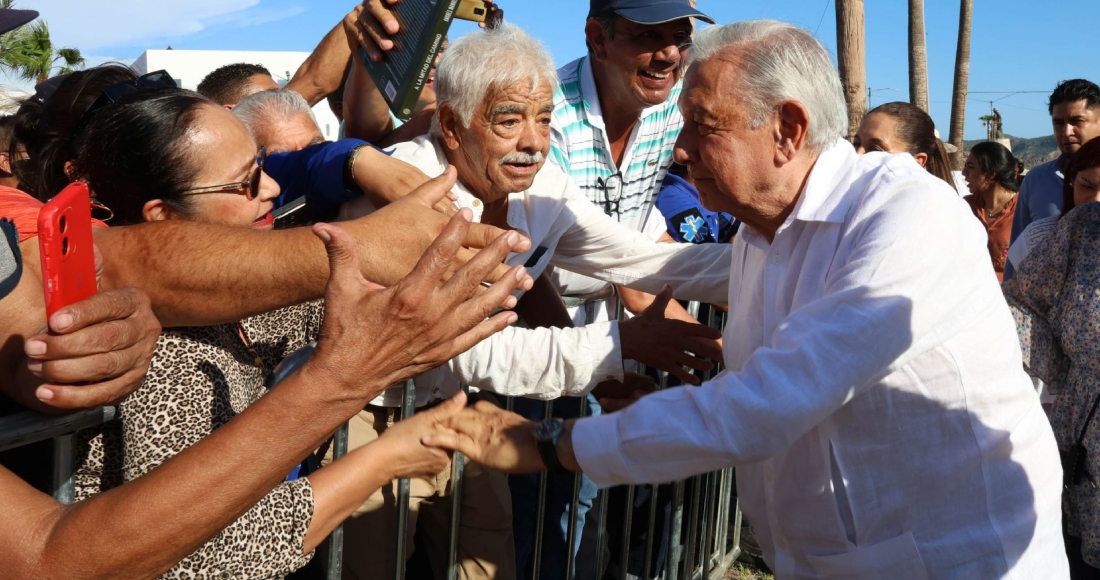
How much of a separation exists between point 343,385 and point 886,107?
4.62 meters

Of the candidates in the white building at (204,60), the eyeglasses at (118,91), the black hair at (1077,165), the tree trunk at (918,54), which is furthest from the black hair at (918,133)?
the white building at (204,60)

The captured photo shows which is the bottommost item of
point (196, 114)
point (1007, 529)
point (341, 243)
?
point (1007, 529)

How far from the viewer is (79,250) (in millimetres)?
1517

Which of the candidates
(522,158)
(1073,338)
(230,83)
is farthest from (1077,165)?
(230,83)

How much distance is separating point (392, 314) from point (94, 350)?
51 centimetres

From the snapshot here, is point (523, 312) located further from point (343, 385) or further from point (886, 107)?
point (886, 107)

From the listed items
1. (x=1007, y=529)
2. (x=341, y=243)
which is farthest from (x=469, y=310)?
(x=1007, y=529)

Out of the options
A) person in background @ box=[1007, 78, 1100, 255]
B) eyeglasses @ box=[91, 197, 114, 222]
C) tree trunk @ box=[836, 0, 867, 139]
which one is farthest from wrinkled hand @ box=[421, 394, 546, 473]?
tree trunk @ box=[836, 0, 867, 139]

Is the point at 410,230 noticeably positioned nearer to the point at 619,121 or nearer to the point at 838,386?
the point at 838,386

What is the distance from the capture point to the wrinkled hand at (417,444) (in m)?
2.22

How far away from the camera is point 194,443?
70.4 inches

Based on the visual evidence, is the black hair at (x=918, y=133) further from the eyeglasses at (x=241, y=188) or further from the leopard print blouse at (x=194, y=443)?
the leopard print blouse at (x=194, y=443)

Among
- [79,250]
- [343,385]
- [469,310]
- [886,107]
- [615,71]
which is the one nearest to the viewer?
[79,250]

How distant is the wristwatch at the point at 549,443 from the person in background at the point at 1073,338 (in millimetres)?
2701
